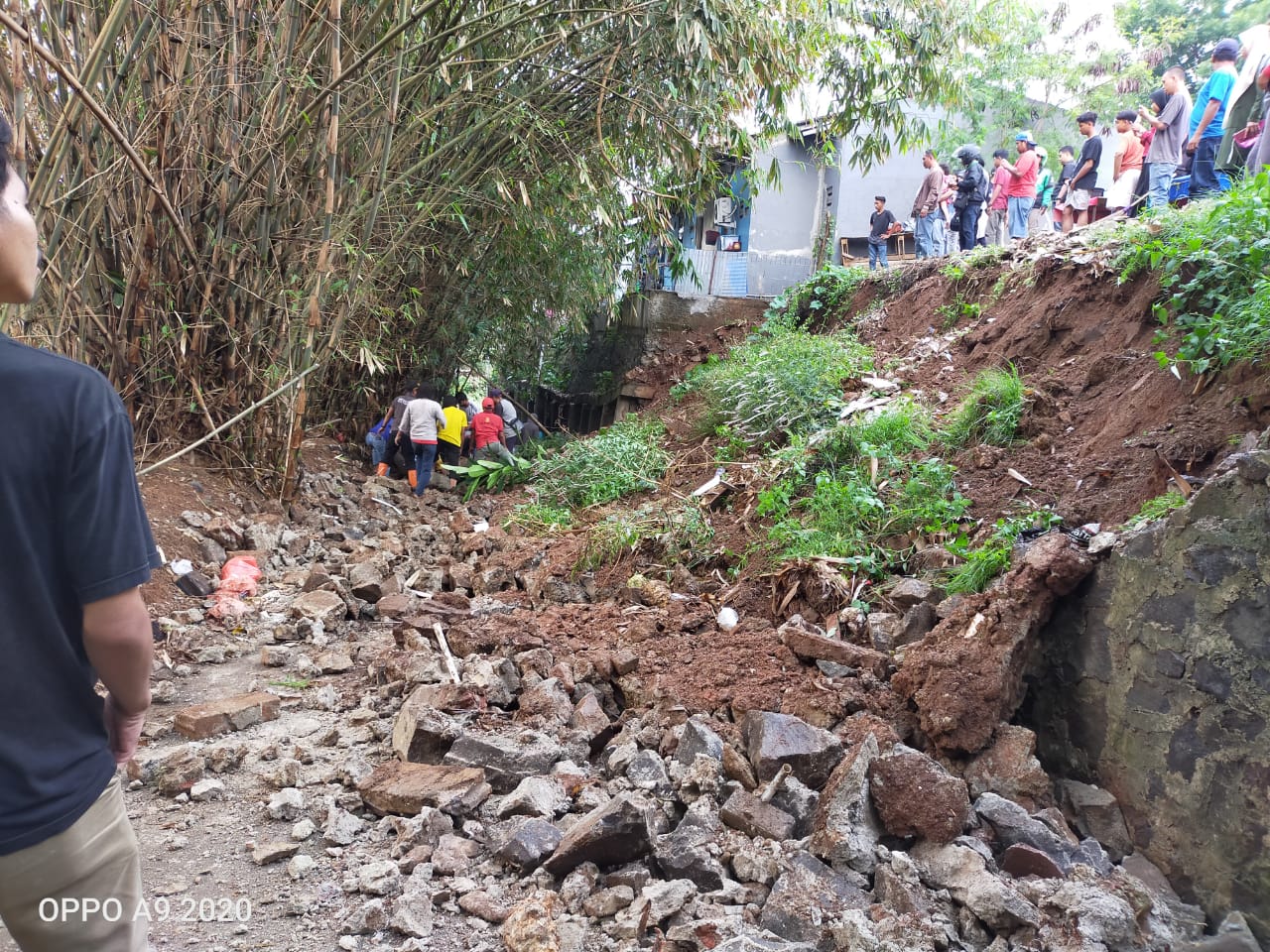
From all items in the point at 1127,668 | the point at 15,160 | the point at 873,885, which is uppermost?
the point at 15,160

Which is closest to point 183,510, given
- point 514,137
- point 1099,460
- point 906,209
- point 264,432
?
point 264,432

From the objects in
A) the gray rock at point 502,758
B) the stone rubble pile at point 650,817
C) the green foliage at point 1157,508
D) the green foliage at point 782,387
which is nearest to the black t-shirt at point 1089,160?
the green foliage at point 782,387

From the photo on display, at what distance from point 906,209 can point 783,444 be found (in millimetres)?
12993

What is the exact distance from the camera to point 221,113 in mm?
5426

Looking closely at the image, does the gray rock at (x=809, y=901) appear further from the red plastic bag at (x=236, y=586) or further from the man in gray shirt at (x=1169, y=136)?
the man in gray shirt at (x=1169, y=136)

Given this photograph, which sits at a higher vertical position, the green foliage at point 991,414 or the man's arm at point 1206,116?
the man's arm at point 1206,116

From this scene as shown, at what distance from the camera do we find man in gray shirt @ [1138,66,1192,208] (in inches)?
268

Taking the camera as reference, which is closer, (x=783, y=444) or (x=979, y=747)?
(x=979, y=747)

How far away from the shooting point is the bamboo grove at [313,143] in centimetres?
470

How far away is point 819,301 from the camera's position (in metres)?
10.3

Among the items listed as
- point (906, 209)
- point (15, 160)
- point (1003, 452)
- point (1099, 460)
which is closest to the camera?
point (15, 160)

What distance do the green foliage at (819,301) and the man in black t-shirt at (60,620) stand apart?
9.17 m

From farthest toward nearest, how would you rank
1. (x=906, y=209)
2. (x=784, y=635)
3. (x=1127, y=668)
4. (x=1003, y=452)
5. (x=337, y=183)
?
(x=906, y=209) → (x=337, y=183) → (x=1003, y=452) → (x=784, y=635) → (x=1127, y=668)

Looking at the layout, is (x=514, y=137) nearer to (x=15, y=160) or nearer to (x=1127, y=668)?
(x=15, y=160)
